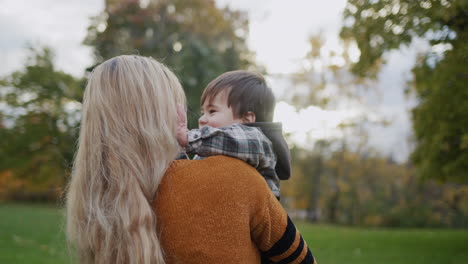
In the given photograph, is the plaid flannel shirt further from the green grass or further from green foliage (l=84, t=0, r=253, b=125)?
green foliage (l=84, t=0, r=253, b=125)

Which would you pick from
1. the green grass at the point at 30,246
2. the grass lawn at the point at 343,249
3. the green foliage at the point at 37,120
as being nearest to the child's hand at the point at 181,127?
the green grass at the point at 30,246

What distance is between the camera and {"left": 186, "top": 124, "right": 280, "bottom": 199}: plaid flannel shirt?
166 centimetres

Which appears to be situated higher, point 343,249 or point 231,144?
point 231,144

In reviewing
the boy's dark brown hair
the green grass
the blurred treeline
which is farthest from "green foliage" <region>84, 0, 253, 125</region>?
the boy's dark brown hair

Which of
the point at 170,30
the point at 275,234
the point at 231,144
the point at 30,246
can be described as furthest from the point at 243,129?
the point at 170,30

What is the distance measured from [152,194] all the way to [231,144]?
0.34 metres

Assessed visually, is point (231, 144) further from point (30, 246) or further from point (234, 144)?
point (30, 246)

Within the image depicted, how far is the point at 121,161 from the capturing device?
1.60 meters

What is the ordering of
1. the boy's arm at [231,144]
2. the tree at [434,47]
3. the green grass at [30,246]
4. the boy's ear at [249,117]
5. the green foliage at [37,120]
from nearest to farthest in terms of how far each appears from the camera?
the boy's arm at [231,144] → the boy's ear at [249,117] → the tree at [434,47] → the green grass at [30,246] → the green foliage at [37,120]

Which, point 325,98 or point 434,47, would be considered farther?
point 325,98

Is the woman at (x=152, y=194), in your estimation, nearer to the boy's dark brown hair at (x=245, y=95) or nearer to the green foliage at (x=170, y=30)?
the boy's dark brown hair at (x=245, y=95)

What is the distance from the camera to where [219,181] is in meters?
1.54

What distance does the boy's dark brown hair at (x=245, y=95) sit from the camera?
2.15 meters

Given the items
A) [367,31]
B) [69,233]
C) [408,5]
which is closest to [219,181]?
[69,233]
